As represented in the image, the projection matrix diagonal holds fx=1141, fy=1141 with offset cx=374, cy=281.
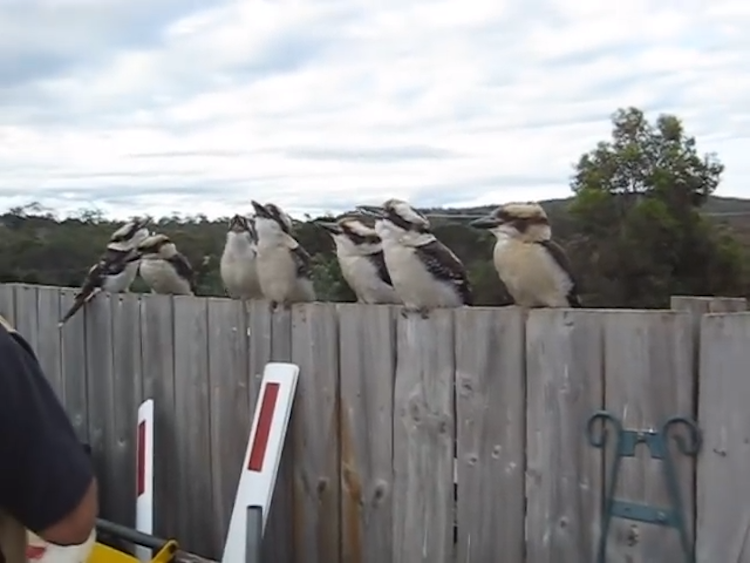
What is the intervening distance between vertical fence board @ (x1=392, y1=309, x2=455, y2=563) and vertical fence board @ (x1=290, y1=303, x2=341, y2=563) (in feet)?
1.10

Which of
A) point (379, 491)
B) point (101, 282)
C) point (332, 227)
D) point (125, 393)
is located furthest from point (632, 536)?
point (101, 282)

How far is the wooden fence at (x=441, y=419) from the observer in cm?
287

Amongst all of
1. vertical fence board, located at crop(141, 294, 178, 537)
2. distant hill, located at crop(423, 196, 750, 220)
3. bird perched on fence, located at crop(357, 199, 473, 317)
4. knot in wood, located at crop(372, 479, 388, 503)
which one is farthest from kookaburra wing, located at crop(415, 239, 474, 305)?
distant hill, located at crop(423, 196, 750, 220)

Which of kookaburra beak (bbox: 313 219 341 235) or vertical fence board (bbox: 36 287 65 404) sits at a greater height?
kookaburra beak (bbox: 313 219 341 235)

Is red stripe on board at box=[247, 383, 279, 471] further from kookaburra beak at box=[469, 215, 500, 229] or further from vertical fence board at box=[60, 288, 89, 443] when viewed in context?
vertical fence board at box=[60, 288, 89, 443]

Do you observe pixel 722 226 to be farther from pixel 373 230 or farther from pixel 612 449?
pixel 612 449

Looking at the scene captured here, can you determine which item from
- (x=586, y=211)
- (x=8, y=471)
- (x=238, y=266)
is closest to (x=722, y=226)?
(x=586, y=211)

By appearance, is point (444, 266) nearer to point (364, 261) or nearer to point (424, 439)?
point (364, 261)

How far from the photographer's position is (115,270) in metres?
5.78

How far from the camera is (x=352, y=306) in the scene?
3891 mm

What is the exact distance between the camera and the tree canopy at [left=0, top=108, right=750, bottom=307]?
27.6 ft

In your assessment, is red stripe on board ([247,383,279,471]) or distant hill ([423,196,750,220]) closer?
red stripe on board ([247,383,279,471])

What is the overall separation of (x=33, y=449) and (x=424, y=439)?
1.93 m

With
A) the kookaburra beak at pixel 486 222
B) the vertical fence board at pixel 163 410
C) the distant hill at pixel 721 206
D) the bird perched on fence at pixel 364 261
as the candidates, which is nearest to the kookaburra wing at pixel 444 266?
the kookaburra beak at pixel 486 222
